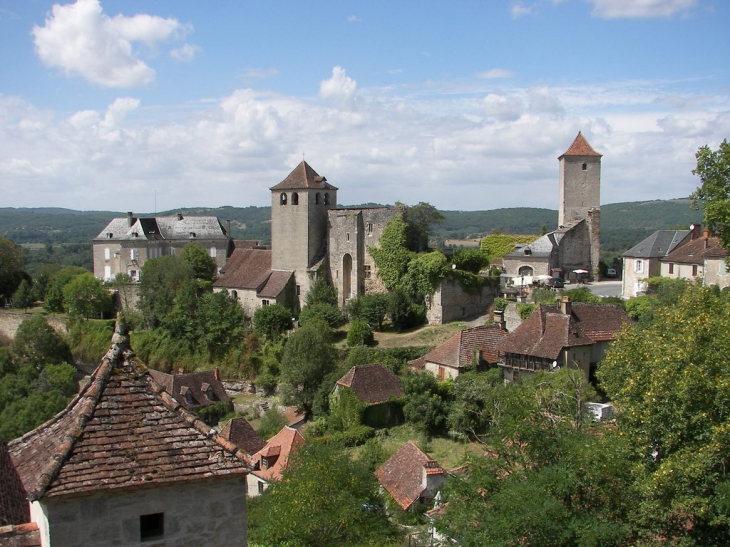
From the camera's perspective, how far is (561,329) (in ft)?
93.7

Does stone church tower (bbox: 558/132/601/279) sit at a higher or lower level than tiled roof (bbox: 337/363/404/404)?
higher

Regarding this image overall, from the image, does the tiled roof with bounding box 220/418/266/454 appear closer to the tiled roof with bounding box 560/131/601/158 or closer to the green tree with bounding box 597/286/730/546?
the green tree with bounding box 597/286/730/546

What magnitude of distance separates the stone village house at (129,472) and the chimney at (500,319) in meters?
27.3

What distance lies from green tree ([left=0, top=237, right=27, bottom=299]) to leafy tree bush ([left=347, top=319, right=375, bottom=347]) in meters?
34.4

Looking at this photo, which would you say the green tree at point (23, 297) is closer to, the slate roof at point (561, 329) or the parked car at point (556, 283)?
the parked car at point (556, 283)

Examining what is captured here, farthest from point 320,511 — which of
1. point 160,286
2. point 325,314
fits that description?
point 160,286

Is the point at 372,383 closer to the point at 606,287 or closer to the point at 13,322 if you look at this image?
the point at 606,287

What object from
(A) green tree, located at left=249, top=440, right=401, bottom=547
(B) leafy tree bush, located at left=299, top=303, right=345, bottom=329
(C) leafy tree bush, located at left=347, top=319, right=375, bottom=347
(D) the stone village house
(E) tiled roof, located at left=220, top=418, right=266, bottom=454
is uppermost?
(D) the stone village house

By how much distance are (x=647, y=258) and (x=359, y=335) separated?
16.8 metres

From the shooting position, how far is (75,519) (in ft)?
20.3

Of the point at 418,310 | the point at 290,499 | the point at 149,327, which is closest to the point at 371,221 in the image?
the point at 418,310

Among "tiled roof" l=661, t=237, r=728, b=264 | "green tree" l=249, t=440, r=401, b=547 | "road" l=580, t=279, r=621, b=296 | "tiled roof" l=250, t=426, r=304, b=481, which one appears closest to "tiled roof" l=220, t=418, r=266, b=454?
Result: "tiled roof" l=250, t=426, r=304, b=481

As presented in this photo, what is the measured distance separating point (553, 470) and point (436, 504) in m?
6.94

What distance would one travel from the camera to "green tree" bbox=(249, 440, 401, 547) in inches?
667
